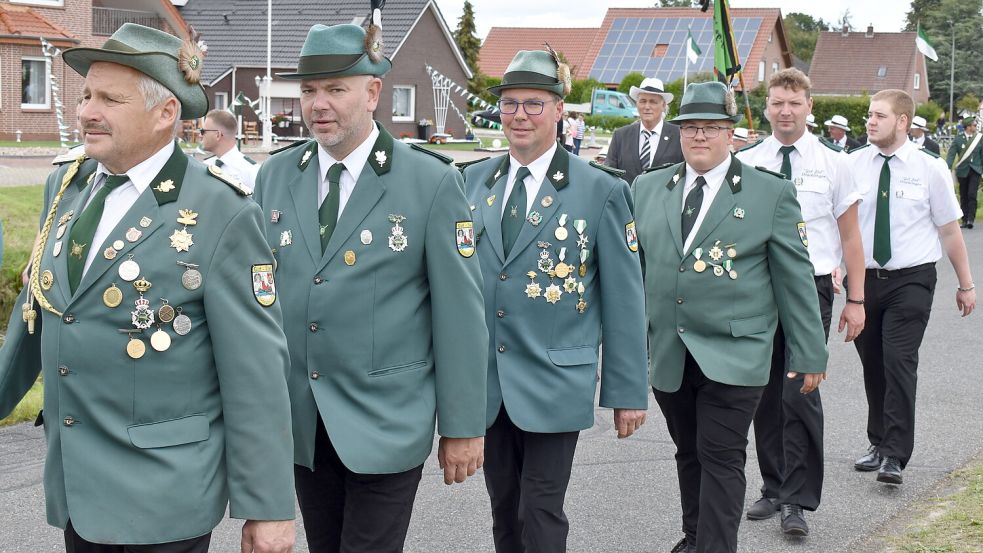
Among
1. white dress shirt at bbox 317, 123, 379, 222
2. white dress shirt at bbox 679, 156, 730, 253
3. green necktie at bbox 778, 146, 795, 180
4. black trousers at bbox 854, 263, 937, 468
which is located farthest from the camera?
black trousers at bbox 854, 263, 937, 468

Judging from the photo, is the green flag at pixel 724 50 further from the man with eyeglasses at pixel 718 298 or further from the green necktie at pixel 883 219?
the man with eyeglasses at pixel 718 298

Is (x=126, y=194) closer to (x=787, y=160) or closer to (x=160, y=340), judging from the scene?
(x=160, y=340)

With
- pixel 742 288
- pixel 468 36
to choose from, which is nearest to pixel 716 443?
pixel 742 288

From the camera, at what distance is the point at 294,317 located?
4.11 meters

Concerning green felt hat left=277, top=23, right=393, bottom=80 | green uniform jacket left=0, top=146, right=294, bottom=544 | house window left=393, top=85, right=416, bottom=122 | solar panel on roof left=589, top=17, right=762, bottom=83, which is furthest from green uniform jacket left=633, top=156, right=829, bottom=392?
solar panel on roof left=589, top=17, right=762, bottom=83

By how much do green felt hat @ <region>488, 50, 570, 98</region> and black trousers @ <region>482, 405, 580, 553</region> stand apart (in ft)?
4.18

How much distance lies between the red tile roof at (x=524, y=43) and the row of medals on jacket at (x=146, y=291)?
255ft

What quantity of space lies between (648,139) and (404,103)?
128 ft

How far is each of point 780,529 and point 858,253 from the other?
1.55 meters

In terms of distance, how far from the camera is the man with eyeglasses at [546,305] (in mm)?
4895

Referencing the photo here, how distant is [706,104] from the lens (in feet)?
18.6

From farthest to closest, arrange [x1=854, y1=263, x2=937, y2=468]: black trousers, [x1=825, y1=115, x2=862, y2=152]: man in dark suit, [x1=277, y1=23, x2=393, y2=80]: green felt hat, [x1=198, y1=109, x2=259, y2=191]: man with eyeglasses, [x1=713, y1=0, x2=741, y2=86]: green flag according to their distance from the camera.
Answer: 1. [x1=825, y1=115, x2=862, y2=152]: man in dark suit
2. [x1=713, y1=0, x2=741, y2=86]: green flag
3. [x1=198, y1=109, x2=259, y2=191]: man with eyeglasses
4. [x1=854, y1=263, x2=937, y2=468]: black trousers
5. [x1=277, y1=23, x2=393, y2=80]: green felt hat

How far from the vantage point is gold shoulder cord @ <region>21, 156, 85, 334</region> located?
10.6ft

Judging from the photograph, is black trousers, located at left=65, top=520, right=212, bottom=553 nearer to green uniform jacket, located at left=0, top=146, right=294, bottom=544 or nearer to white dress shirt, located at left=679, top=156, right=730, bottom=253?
green uniform jacket, located at left=0, top=146, right=294, bottom=544
